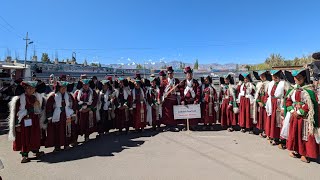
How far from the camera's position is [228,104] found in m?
8.44

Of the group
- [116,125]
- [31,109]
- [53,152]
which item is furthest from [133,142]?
[31,109]

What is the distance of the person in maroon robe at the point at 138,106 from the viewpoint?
8.12 metres

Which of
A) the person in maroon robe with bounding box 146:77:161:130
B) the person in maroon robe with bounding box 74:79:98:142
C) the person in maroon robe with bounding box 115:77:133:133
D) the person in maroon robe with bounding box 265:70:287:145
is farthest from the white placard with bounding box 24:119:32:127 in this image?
the person in maroon robe with bounding box 265:70:287:145

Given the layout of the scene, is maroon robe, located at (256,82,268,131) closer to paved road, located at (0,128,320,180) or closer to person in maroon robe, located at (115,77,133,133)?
paved road, located at (0,128,320,180)

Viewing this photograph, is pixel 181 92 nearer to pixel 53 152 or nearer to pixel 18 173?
pixel 53 152

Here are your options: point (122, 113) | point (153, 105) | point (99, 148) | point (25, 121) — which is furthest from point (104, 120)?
point (25, 121)

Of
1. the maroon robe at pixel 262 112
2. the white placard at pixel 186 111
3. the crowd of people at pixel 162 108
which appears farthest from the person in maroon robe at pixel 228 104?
the white placard at pixel 186 111

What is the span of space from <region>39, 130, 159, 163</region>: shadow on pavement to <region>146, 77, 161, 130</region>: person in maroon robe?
0.64m

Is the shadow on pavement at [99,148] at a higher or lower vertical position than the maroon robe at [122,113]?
lower

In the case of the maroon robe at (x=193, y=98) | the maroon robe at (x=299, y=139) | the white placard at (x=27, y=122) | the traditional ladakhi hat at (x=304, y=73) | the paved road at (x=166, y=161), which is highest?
the traditional ladakhi hat at (x=304, y=73)

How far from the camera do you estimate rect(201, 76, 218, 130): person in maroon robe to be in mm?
8586

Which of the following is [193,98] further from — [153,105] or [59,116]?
[59,116]

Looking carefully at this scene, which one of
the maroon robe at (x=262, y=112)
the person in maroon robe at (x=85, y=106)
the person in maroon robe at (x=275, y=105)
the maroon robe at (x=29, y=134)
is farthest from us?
the maroon robe at (x=262, y=112)

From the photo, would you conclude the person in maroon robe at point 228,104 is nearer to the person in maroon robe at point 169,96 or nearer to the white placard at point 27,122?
the person in maroon robe at point 169,96
